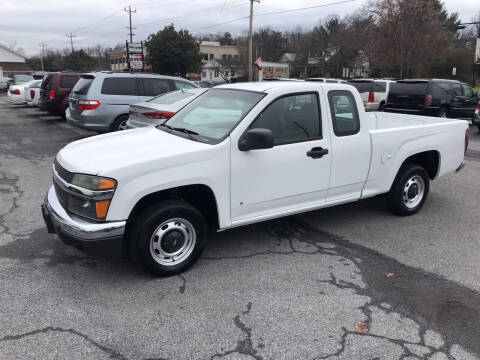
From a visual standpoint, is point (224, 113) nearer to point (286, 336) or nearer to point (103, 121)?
point (286, 336)

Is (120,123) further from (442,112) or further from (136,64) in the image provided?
(136,64)

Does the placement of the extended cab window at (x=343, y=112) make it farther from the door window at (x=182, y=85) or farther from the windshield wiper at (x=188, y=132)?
the door window at (x=182, y=85)

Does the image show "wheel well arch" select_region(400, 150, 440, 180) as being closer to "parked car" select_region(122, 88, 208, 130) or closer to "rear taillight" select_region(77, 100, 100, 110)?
"parked car" select_region(122, 88, 208, 130)

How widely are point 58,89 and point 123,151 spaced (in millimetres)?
12143

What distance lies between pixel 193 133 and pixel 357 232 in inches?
93.7

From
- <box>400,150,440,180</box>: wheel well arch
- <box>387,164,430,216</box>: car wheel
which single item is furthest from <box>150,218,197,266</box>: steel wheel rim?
<box>400,150,440,180</box>: wheel well arch

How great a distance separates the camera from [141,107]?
8.95 metres

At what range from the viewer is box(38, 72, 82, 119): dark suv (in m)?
14.5

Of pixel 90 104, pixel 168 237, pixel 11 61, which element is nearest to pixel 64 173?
pixel 168 237

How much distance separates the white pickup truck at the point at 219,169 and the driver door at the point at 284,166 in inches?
0.4

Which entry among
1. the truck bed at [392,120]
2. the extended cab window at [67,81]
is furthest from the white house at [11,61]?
the truck bed at [392,120]

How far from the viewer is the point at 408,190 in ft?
18.7

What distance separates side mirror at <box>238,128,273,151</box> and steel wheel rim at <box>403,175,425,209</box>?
2.62m

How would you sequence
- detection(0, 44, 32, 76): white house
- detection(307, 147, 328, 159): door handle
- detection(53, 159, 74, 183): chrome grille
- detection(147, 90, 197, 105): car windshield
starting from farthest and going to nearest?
detection(0, 44, 32, 76): white house, detection(147, 90, 197, 105): car windshield, detection(307, 147, 328, 159): door handle, detection(53, 159, 74, 183): chrome grille
